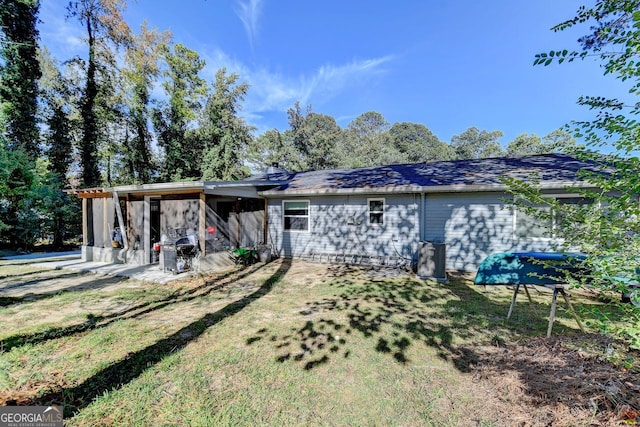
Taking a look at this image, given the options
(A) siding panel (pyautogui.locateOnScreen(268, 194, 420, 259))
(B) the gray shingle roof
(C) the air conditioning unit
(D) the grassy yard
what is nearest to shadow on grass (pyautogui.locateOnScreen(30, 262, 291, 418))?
(D) the grassy yard

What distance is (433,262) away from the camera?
22.6ft

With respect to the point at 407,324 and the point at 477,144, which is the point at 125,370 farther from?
the point at 477,144

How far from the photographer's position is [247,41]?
503 inches

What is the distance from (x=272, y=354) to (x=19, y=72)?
63.7 feet

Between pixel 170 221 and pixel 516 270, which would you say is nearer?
pixel 516 270

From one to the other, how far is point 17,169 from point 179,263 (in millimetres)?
10983

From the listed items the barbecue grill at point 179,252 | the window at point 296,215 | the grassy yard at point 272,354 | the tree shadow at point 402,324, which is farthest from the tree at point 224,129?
the tree shadow at point 402,324

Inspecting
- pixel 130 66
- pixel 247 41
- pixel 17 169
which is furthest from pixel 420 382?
pixel 130 66

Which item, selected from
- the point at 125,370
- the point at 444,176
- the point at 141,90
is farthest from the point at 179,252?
the point at 141,90

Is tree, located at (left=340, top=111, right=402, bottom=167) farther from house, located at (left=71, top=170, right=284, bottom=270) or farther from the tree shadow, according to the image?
the tree shadow

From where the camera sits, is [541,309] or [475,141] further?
[475,141]

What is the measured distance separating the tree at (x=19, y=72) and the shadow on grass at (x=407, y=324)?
55.2ft

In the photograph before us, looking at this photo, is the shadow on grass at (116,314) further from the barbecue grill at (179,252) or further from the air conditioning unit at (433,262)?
the air conditioning unit at (433,262)

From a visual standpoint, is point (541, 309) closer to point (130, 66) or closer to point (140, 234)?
point (140, 234)
